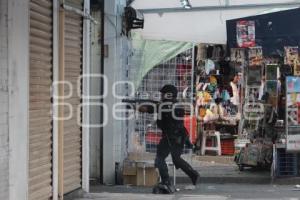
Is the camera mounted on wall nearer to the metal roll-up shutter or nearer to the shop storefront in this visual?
the shop storefront

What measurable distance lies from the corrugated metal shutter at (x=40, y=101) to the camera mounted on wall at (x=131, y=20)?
4.41m

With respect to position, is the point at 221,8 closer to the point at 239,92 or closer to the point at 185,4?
the point at 185,4

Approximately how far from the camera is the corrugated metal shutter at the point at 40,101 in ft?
24.5

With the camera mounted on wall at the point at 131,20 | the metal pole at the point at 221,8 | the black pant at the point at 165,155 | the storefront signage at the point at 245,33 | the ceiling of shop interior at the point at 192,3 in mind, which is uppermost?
the ceiling of shop interior at the point at 192,3

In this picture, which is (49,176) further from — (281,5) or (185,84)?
(281,5)

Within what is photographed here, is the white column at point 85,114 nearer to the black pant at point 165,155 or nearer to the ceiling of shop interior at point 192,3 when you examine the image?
the black pant at point 165,155

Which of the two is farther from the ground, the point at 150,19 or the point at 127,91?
the point at 150,19

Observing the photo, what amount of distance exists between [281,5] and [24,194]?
8400 mm

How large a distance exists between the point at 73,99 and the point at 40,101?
53.6 inches

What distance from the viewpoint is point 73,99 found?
29.8 feet

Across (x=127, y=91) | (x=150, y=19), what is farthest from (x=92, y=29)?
(x=150, y=19)

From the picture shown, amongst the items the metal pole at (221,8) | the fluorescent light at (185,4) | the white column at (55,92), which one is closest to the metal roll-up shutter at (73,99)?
the white column at (55,92)

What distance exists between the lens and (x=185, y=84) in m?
12.7

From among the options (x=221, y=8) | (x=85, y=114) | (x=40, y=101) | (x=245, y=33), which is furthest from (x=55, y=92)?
(x=221, y=8)
